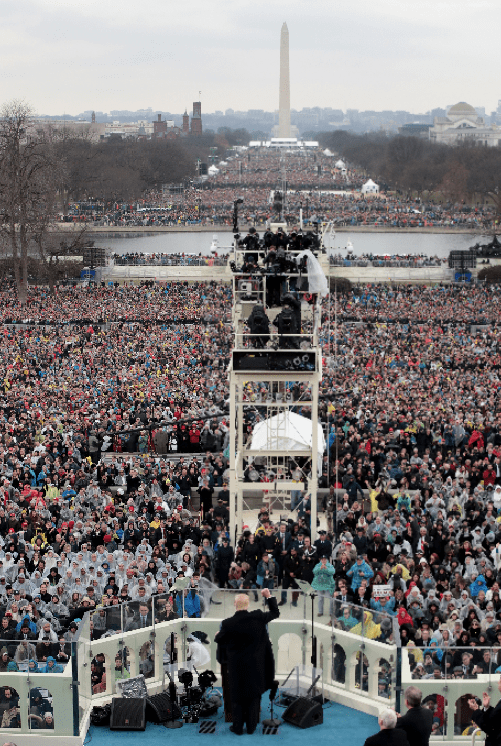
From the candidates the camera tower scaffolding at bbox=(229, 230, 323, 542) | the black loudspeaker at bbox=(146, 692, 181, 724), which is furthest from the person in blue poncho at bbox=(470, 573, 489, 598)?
the black loudspeaker at bbox=(146, 692, 181, 724)

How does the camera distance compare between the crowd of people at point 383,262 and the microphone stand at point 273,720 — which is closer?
the microphone stand at point 273,720

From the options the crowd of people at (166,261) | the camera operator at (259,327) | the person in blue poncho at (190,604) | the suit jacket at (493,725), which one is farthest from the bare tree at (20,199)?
the suit jacket at (493,725)

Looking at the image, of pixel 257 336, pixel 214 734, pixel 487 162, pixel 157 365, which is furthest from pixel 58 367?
pixel 487 162

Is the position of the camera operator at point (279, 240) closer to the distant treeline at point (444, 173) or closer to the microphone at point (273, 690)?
the microphone at point (273, 690)

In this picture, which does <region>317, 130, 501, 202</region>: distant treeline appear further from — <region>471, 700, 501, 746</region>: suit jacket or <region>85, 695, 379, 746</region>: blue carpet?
<region>471, 700, 501, 746</region>: suit jacket

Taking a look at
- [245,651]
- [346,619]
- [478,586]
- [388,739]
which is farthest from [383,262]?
[388,739]

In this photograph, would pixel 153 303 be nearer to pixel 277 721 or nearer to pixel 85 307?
pixel 85 307
